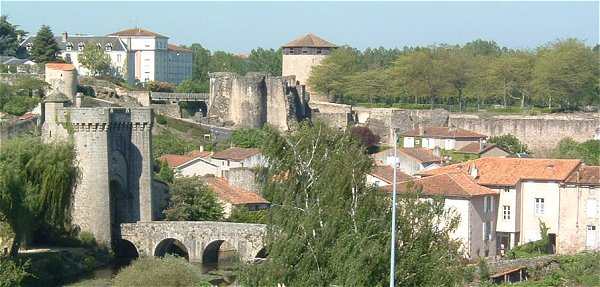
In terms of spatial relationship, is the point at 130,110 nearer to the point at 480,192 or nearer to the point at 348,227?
the point at 480,192

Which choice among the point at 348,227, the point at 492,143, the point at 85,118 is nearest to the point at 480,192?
the point at 85,118

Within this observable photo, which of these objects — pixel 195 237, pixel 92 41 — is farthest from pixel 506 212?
pixel 92 41

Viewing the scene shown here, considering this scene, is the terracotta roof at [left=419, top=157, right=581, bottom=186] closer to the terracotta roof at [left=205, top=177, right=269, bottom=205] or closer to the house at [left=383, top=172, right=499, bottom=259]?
the house at [left=383, top=172, right=499, bottom=259]

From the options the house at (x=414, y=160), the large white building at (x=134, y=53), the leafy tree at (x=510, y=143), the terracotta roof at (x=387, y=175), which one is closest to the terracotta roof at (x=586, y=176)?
the terracotta roof at (x=387, y=175)

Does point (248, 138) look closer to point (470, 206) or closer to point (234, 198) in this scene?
point (234, 198)

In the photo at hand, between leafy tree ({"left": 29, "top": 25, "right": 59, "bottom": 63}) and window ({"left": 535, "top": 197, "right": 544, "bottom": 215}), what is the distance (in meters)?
39.2

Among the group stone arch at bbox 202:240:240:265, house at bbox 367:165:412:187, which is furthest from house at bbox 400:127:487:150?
stone arch at bbox 202:240:240:265

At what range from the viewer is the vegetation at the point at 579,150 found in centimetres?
6369

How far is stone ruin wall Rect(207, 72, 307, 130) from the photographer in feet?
262

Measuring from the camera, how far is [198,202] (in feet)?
165

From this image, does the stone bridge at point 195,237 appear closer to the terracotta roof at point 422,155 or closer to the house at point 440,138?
the terracotta roof at point 422,155

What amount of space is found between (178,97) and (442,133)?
18.3 metres

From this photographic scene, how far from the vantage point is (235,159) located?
198ft

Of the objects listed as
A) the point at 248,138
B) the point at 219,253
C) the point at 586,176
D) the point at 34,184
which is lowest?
the point at 219,253
